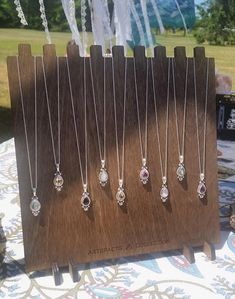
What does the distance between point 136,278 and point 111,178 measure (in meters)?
0.14

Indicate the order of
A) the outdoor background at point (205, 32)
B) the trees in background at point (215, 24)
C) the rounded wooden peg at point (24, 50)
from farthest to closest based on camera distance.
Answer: the trees in background at point (215, 24)
the outdoor background at point (205, 32)
the rounded wooden peg at point (24, 50)

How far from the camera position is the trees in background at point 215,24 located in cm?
435

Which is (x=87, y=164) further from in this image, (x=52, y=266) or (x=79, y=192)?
(x=52, y=266)

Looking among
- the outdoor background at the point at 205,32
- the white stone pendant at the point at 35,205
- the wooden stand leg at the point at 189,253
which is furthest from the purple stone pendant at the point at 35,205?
the outdoor background at the point at 205,32

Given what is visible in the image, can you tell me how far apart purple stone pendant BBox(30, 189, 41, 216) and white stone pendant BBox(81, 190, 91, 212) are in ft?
0.20

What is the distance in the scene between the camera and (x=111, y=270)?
635 mm

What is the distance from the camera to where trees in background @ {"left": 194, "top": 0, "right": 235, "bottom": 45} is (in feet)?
14.3

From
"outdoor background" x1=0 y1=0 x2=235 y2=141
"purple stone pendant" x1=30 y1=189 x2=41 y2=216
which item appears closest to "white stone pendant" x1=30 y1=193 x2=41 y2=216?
"purple stone pendant" x1=30 y1=189 x2=41 y2=216

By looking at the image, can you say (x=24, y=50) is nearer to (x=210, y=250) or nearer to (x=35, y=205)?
(x=35, y=205)

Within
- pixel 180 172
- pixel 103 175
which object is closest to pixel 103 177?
pixel 103 175

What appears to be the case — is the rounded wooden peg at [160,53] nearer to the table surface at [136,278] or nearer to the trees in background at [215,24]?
the table surface at [136,278]

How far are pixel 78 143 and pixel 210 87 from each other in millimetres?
217

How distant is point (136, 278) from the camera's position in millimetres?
617

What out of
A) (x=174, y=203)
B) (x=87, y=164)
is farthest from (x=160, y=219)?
(x=87, y=164)
